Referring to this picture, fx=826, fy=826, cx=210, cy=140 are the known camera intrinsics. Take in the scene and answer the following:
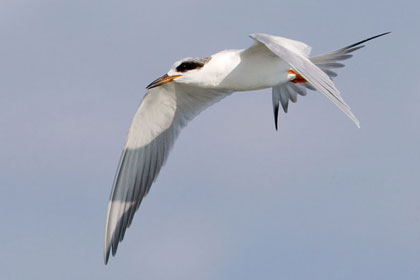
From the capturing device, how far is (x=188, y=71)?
36.5ft

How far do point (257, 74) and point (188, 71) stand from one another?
93 cm

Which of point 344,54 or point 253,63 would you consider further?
point 344,54

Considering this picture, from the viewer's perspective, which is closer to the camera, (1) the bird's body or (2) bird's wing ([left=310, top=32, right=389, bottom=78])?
(1) the bird's body

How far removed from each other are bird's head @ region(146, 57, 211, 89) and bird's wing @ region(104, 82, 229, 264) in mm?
1393

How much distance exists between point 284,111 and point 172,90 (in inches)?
69.9

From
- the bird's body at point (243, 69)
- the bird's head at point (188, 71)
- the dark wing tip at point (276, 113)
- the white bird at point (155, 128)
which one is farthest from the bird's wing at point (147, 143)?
the bird's body at point (243, 69)

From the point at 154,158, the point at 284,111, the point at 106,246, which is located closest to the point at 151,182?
the point at 154,158

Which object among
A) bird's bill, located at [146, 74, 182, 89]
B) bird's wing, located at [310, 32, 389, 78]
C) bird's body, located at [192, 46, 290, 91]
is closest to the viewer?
bird's body, located at [192, 46, 290, 91]

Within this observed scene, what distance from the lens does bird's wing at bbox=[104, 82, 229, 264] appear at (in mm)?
12656

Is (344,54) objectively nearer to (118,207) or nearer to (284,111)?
(284,111)

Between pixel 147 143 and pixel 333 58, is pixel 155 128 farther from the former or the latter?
pixel 333 58

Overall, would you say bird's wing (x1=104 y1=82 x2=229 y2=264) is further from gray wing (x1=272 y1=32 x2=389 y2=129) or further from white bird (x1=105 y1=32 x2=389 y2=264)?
gray wing (x1=272 y1=32 x2=389 y2=129)

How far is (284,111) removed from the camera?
506 inches

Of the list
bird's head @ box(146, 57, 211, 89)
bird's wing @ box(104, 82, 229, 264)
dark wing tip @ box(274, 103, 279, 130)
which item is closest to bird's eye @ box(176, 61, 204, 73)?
bird's head @ box(146, 57, 211, 89)
